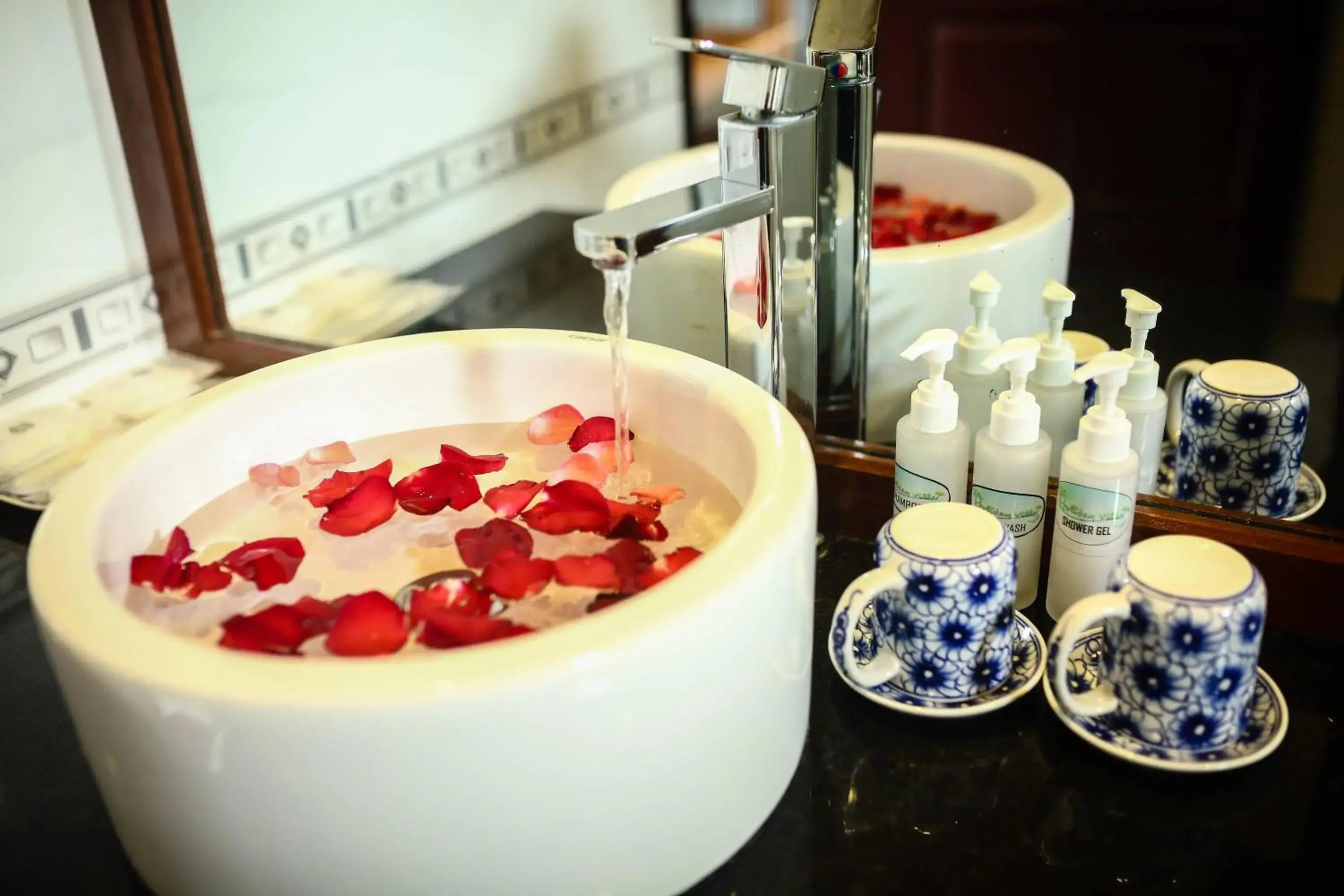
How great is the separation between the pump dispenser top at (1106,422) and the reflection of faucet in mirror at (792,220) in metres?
0.22

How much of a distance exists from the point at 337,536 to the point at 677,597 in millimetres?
312

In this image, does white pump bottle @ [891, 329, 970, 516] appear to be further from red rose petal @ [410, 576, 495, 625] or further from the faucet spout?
red rose petal @ [410, 576, 495, 625]

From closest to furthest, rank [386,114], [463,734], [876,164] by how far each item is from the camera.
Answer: [463,734] < [876,164] < [386,114]

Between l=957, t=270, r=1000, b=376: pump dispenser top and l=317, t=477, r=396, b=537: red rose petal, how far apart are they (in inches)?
16.6

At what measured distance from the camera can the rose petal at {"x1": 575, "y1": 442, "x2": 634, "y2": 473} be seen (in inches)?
30.7

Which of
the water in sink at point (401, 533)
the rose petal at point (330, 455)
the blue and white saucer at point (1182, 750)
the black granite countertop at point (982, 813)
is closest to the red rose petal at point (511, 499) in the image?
the water in sink at point (401, 533)

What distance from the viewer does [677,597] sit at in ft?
1.72

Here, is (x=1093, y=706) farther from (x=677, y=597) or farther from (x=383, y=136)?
(x=383, y=136)

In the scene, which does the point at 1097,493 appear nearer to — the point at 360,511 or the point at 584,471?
the point at 584,471

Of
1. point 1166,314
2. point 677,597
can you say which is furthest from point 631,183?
point 677,597

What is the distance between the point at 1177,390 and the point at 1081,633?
1.00 feet

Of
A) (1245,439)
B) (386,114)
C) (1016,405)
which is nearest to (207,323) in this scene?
(386,114)

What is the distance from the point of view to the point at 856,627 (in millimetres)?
740

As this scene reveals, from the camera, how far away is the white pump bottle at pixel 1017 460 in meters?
0.74
